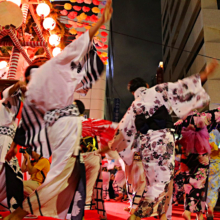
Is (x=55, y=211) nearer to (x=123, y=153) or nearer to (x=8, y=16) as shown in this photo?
(x=123, y=153)

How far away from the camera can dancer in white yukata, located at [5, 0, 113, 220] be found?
2.02 m

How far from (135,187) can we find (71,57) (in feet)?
8.10

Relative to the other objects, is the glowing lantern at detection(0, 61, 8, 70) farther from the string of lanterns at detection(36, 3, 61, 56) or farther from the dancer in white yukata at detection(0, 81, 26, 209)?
the dancer in white yukata at detection(0, 81, 26, 209)

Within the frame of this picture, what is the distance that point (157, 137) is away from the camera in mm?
2594

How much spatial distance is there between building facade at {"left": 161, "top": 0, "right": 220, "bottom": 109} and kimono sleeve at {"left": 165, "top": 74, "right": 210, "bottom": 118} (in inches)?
186


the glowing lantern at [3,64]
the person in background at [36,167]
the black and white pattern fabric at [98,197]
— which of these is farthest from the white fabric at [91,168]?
the glowing lantern at [3,64]

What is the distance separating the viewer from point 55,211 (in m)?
2.02

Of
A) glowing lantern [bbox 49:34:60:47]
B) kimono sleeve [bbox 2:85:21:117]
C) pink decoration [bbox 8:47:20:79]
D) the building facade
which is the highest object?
the building facade

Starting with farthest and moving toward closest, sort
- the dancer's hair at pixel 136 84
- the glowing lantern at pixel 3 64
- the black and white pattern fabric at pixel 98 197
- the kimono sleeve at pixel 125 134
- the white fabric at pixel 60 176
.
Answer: the glowing lantern at pixel 3 64
the black and white pattern fabric at pixel 98 197
the dancer's hair at pixel 136 84
the kimono sleeve at pixel 125 134
the white fabric at pixel 60 176

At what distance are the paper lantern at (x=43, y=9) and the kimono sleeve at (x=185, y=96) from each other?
16.7ft

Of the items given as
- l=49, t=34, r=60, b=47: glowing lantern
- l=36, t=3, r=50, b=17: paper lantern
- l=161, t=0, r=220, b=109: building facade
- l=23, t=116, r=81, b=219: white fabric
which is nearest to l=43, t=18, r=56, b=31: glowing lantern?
l=36, t=3, r=50, b=17: paper lantern

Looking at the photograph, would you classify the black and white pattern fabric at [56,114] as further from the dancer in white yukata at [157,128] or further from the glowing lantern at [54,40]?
the glowing lantern at [54,40]

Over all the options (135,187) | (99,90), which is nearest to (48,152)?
(135,187)

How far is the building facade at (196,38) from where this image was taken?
11.3 m
